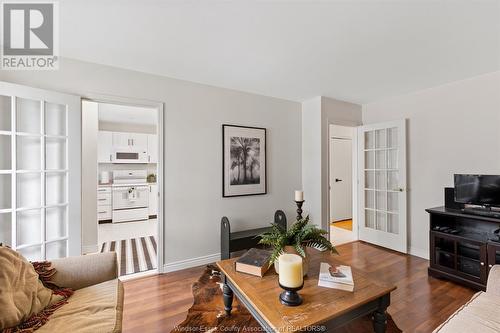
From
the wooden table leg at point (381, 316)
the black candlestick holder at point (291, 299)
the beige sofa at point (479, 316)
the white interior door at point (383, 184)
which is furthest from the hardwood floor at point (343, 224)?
the black candlestick holder at point (291, 299)

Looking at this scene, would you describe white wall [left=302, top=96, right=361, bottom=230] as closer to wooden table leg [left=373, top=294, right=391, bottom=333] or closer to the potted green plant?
the potted green plant

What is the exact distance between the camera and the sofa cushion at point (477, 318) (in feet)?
3.66

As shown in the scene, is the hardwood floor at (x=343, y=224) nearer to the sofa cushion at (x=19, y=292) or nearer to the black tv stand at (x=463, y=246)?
the black tv stand at (x=463, y=246)

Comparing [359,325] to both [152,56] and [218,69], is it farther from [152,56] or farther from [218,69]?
[152,56]

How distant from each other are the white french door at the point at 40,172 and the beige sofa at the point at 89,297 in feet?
2.55

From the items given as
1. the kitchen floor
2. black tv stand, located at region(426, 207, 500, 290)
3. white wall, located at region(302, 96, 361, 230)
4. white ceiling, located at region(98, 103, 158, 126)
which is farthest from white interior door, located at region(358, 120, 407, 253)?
white ceiling, located at region(98, 103, 158, 126)

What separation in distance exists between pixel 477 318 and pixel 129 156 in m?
6.04

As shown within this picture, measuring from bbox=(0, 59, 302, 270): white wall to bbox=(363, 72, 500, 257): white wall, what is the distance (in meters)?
2.02

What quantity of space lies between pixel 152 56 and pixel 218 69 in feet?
2.20

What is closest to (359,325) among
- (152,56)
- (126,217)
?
(152,56)

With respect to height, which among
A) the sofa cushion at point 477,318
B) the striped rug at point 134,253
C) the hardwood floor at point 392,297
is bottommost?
the hardwood floor at point 392,297

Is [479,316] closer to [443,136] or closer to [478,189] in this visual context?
[478,189]

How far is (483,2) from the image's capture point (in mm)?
1521

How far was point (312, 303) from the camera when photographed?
4.15 feet
